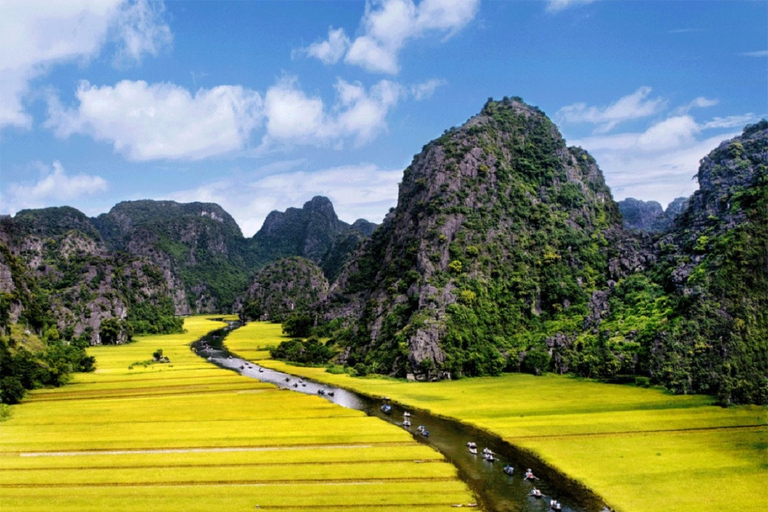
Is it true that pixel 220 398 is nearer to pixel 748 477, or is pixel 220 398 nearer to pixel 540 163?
pixel 748 477

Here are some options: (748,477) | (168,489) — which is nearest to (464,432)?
(748,477)

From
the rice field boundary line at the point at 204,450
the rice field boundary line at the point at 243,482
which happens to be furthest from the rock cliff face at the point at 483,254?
the rice field boundary line at the point at 243,482

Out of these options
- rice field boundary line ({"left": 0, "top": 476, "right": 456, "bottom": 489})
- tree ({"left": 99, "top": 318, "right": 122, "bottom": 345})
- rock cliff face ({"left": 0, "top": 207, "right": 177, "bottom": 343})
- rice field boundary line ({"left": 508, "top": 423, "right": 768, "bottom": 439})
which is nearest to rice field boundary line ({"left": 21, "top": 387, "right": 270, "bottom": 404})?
rice field boundary line ({"left": 0, "top": 476, "right": 456, "bottom": 489})

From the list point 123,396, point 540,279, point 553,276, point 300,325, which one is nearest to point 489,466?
point 123,396

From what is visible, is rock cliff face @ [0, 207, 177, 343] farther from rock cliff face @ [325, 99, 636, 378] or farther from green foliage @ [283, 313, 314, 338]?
rock cliff face @ [325, 99, 636, 378]

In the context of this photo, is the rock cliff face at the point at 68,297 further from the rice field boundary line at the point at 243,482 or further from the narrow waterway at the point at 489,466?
the rice field boundary line at the point at 243,482

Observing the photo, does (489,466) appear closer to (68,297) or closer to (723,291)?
(723,291)
